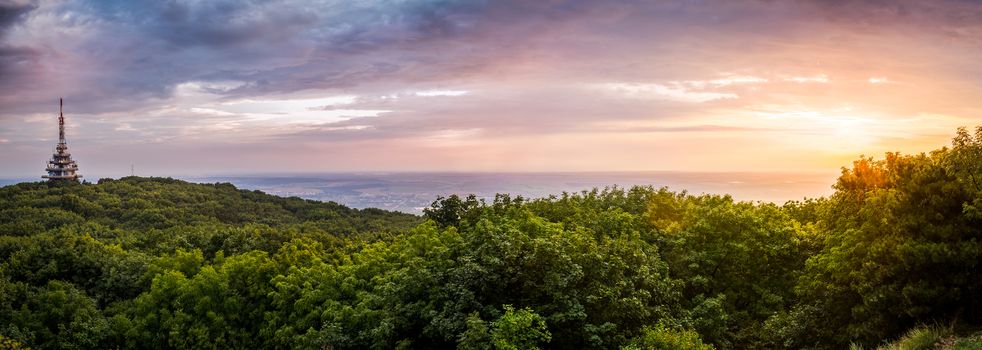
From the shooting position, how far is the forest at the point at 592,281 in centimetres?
1914

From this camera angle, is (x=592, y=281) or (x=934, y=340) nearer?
(x=934, y=340)

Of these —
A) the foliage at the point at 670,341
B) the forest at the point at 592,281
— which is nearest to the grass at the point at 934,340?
the forest at the point at 592,281

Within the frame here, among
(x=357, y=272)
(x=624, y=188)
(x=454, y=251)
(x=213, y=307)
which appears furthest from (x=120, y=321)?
(x=624, y=188)

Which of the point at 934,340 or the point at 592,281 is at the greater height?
the point at 592,281

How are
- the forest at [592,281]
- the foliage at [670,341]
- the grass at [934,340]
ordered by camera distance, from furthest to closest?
the forest at [592,281] < the foliage at [670,341] < the grass at [934,340]

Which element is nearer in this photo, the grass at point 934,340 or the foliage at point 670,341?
the grass at point 934,340

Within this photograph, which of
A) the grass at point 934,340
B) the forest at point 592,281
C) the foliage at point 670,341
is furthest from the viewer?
the forest at point 592,281

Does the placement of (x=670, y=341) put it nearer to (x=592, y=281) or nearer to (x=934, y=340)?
(x=592, y=281)

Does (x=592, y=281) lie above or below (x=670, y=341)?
above

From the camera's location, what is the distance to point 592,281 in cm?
2195

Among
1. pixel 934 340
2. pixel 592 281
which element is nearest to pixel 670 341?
pixel 592 281

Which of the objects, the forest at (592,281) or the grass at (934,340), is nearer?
the grass at (934,340)

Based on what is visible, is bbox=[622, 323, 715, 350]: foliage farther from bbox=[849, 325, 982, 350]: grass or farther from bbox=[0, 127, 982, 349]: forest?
bbox=[849, 325, 982, 350]: grass

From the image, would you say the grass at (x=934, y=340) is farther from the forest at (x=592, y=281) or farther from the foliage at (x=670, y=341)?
the foliage at (x=670, y=341)
